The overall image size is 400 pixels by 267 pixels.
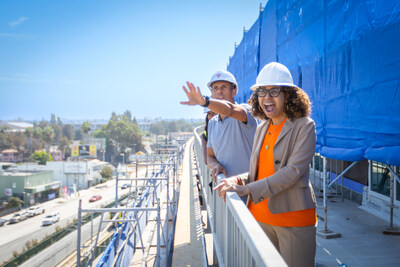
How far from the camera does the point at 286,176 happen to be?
5.61ft

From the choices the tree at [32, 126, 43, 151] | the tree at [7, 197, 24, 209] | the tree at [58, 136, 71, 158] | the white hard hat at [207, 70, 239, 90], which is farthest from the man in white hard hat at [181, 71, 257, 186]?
the tree at [58, 136, 71, 158]

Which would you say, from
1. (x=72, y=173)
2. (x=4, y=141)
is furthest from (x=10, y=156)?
(x=72, y=173)

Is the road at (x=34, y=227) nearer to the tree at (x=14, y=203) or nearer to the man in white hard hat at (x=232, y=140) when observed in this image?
the tree at (x=14, y=203)

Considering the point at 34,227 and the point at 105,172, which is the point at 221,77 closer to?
the point at 34,227

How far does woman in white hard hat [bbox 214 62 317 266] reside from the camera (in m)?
1.75

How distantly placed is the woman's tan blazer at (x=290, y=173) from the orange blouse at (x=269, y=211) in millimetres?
38

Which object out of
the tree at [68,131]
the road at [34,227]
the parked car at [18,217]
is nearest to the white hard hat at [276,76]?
the road at [34,227]

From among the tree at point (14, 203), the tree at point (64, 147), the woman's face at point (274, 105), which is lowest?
the tree at point (14, 203)

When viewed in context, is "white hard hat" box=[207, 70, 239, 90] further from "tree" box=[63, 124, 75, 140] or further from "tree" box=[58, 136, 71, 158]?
"tree" box=[63, 124, 75, 140]

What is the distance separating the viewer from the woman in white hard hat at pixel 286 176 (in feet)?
5.74

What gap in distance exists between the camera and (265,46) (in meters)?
10.5

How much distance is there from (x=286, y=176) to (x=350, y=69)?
4.37 metres

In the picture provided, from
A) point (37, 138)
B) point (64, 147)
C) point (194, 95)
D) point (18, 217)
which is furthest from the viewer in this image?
point (64, 147)

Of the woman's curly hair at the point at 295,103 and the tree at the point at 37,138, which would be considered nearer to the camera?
the woman's curly hair at the point at 295,103
